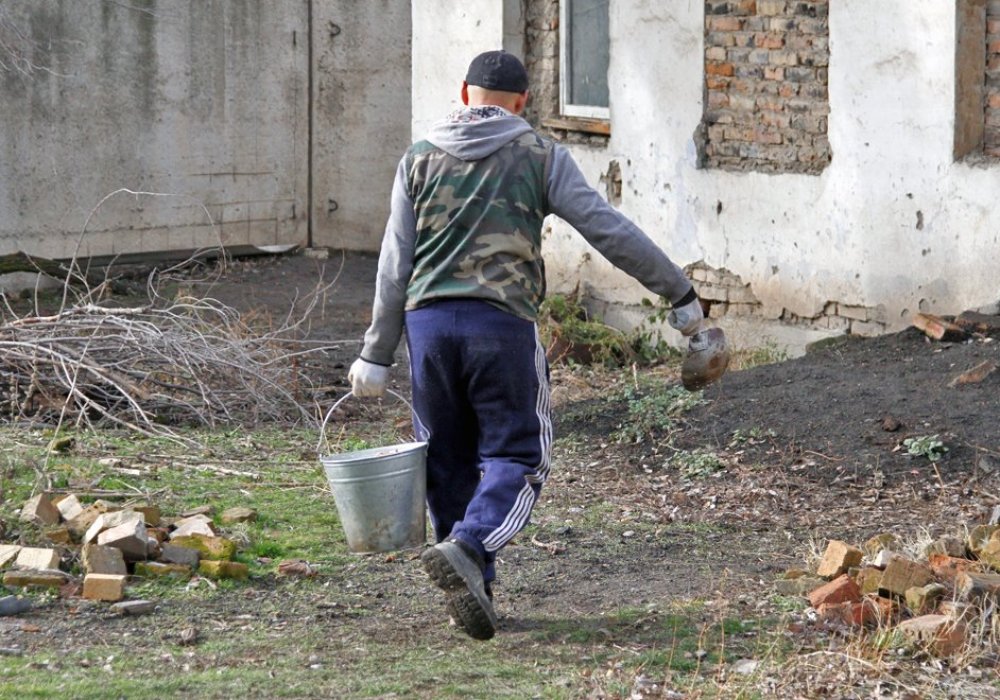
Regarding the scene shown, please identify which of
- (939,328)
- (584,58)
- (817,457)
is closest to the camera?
(817,457)

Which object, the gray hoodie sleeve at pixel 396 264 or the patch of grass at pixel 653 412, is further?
the patch of grass at pixel 653 412

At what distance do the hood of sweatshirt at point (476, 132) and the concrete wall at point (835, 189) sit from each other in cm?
413

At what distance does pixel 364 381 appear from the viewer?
484cm

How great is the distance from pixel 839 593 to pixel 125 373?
14.5 ft

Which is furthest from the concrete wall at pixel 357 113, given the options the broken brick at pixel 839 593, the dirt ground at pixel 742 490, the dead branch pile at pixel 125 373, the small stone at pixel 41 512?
the broken brick at pixel 839 593

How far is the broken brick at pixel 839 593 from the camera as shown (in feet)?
15.4

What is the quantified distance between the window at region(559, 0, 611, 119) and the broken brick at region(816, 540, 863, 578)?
240 inches

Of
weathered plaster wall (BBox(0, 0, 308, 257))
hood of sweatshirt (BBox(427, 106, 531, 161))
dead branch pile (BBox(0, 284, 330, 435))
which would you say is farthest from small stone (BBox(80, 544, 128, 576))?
weathered plaster wall (BBox(0, 0, 308, 257))

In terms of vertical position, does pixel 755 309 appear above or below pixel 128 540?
above

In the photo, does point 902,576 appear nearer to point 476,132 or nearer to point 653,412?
point 476,132

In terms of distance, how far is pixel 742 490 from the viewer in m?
6.58

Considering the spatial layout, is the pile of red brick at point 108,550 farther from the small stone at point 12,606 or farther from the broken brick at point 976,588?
the broken brick at point 976,588

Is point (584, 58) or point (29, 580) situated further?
point (584, 58)

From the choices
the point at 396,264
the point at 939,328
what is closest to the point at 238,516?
the point at 396,264
